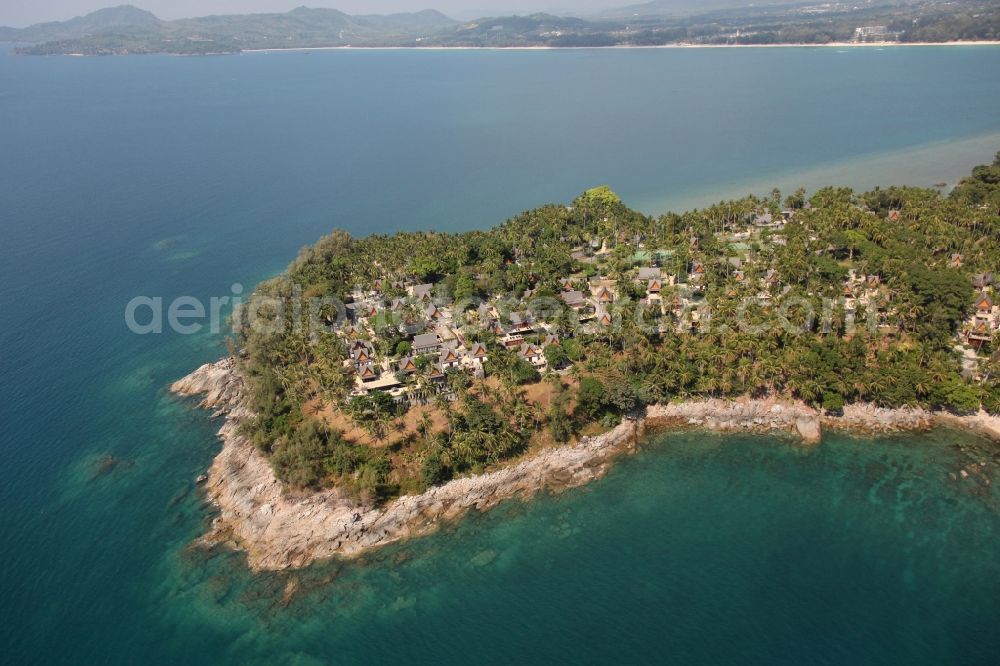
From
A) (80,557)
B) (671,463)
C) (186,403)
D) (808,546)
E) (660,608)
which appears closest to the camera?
(660,608)

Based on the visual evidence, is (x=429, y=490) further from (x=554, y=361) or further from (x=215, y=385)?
(x=215, y=385)

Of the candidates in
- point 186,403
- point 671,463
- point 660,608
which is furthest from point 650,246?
point 186,403

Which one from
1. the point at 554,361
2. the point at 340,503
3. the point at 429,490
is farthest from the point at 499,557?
the point at 554,361

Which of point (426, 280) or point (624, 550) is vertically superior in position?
point (426, 280)

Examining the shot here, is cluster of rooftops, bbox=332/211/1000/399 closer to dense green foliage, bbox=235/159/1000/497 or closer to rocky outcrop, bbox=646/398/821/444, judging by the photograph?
dense green foliage, bbox=235/159/1000/497

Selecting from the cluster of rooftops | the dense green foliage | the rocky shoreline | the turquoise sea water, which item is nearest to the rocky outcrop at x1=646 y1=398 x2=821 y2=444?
the rocky shoreline

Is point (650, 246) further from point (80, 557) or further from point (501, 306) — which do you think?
point (80, 557)
